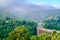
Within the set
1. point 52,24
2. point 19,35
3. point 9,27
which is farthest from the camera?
point 52,24

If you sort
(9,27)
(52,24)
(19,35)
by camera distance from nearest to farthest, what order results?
(19,35)
(9,27)
(52,24)

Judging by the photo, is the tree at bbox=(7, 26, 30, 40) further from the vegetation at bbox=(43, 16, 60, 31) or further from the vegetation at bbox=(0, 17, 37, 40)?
the vegetation at bbox=(43, 16, 60, 31)

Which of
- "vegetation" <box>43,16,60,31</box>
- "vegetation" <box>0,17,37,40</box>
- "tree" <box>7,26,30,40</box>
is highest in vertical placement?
"tree" <box>7,26,30,40</box>

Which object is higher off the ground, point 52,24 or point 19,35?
point 19,35

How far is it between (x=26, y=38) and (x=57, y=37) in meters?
1.93

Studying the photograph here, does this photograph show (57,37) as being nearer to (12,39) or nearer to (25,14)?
(12,39)

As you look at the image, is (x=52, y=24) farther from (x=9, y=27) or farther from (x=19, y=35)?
(x=19, y=35)

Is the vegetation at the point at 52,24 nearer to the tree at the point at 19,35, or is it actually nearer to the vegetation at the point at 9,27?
the vegetation at the point at 9,27

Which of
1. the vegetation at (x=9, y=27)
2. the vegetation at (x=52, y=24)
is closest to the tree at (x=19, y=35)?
the vegetation at (x=9, y=27)

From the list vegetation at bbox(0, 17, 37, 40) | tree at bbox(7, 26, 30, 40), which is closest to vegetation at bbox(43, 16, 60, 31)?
vegetation at bbox(0, 17, 37, 40)

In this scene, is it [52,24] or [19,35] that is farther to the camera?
[52,24]

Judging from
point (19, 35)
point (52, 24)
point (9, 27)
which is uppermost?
point (19, 35)

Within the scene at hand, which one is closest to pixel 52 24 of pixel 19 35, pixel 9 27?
pixel 9 27

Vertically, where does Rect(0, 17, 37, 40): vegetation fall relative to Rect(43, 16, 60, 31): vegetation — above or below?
above
